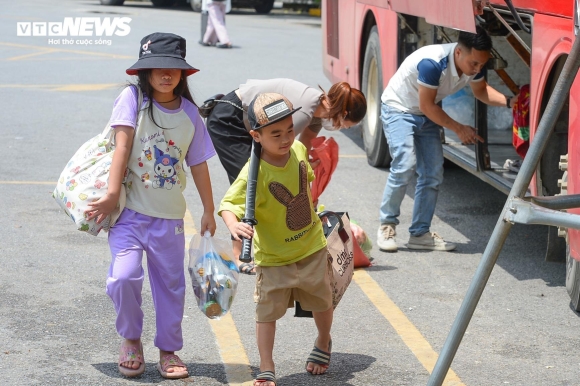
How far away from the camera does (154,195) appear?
4227mm

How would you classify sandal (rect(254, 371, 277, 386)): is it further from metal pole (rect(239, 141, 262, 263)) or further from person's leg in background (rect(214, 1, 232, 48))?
person's leg in background (rect(214, 1, 232, 48))

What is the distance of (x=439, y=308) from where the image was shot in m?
5.34

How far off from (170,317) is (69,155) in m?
5.10

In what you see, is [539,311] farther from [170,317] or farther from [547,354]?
[170,317]

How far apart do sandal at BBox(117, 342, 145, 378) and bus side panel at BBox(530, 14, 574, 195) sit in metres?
2.60

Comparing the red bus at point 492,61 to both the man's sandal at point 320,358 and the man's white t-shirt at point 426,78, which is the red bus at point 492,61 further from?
the man's sandal at point 320,358

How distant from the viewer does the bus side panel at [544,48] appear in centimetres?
498

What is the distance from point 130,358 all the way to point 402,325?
1.53 meters

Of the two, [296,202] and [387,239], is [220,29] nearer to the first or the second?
[387,239]

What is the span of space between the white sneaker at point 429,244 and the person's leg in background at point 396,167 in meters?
0.14

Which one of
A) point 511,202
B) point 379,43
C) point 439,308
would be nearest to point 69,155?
point 379,43

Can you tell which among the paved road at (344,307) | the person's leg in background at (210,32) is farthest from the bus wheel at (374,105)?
the person's leg in background at (210,32)

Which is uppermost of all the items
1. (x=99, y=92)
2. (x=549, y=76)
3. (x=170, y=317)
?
(x=549, y=76)

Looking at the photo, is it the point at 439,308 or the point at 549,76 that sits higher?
the point at 549,76
